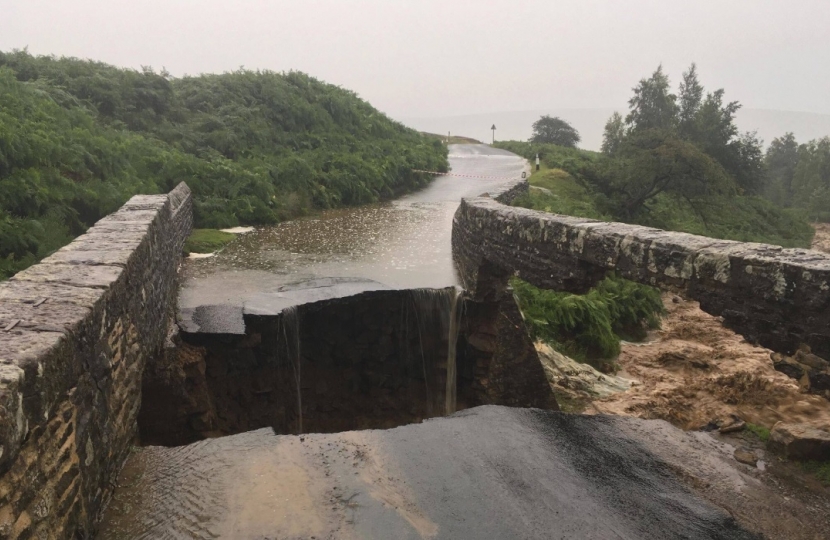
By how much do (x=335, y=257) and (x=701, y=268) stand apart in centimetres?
693

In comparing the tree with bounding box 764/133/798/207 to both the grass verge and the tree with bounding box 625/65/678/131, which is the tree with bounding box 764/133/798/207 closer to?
the tree with bounding box 625/65/678/131

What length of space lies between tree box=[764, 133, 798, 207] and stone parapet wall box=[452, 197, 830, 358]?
185ft

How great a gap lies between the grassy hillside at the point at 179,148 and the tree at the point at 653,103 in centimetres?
1901

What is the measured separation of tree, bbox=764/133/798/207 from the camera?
2088 inches

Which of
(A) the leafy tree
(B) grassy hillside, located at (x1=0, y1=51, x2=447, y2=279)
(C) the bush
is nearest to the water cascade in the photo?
(B) grassy hillside, located at (x1=0, y1=51, x2=447, y2=279)

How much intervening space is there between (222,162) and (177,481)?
12169 millimetres

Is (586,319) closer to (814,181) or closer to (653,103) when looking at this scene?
(653,103)

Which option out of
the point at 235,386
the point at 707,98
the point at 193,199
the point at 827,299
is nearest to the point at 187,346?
the point at 235,386

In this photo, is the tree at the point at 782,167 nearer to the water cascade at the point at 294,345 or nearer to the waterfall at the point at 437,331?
the waterfall at the point at 437,331

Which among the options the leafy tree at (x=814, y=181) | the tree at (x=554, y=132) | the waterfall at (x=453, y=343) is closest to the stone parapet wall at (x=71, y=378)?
the waterfall at (x=453, y=343)

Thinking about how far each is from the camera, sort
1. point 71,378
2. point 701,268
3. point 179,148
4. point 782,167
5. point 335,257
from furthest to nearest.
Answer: point 782,167 → point 179,148 → point 335,257 → point 701,268 → point 71,378

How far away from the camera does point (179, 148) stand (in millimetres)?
15039

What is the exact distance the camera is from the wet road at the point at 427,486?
343 cm

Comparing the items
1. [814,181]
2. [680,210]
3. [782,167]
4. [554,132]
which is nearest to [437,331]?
[680,210]
